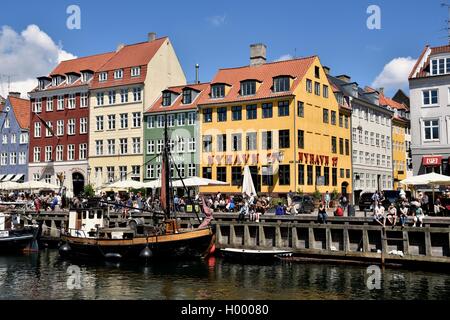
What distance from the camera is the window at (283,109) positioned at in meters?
54.2

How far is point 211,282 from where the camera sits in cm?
2556

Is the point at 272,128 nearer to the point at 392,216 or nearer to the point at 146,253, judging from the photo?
the point at 392,216

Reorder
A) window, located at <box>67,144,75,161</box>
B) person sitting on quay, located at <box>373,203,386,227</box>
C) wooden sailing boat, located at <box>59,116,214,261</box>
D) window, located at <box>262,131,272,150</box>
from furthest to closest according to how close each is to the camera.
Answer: window, located at <box>67,144,75,161</box>
window, located at <box>262,131,272,150</box>
wooden sailing boat, located at <box>59,116,214,261</box>
person sitting on quay, located at <box>373,203,386,227</box>

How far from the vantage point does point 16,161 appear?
241 feet

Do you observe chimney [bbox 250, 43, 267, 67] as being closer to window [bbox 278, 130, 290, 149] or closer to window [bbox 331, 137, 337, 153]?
window [bbox 278, 130, 290, 149]

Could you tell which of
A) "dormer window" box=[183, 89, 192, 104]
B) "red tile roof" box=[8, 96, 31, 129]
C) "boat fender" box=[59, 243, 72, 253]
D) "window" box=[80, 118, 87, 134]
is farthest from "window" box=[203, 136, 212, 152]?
"red tile roof" box=[8, 96, 31, 129]

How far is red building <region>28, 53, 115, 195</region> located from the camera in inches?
2665

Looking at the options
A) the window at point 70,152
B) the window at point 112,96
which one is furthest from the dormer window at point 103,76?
the window at point 70,152

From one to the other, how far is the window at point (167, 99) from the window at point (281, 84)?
13.0 metres

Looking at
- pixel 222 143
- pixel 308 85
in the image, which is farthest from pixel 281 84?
pixel 222 143

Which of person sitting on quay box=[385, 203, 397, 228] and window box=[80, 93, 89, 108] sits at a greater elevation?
window box=[80, 93, 89, 108]

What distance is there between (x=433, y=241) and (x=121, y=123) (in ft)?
143

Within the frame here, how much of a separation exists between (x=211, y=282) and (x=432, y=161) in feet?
96.8

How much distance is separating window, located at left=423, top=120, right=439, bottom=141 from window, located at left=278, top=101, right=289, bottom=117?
1254 cm
